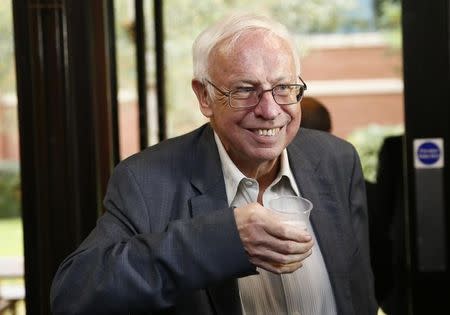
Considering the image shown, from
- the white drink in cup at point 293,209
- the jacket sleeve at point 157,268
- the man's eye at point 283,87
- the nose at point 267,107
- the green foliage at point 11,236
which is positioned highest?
the man's eye at point 283,87

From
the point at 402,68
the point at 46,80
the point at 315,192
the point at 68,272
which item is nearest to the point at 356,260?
the point at 315,192

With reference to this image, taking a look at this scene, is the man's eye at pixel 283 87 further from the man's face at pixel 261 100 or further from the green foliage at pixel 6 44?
the green foliage at pixel 6 44

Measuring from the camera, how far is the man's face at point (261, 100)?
66.9 inches

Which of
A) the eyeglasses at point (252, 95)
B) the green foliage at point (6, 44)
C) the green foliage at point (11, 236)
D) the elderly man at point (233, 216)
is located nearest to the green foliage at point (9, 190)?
the green foliage at point (11, 236)

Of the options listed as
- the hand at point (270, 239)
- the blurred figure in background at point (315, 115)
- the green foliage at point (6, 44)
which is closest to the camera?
the hand at point (270, 239)

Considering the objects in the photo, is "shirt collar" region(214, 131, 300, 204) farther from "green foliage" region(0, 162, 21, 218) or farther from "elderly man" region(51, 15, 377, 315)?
"green foliage" region(0, 162, 21, 218)

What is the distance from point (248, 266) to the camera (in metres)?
1.52

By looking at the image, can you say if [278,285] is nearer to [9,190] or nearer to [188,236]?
[188,236]

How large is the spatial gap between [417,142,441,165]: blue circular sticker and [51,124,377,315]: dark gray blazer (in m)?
0.55

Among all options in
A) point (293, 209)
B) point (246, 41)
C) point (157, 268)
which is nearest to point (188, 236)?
point (157, 268)

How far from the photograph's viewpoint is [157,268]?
1.53 m

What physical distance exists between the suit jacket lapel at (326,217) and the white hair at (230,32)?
0.30m

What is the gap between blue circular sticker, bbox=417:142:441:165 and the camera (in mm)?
2539

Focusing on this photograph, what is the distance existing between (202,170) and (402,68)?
106cm
